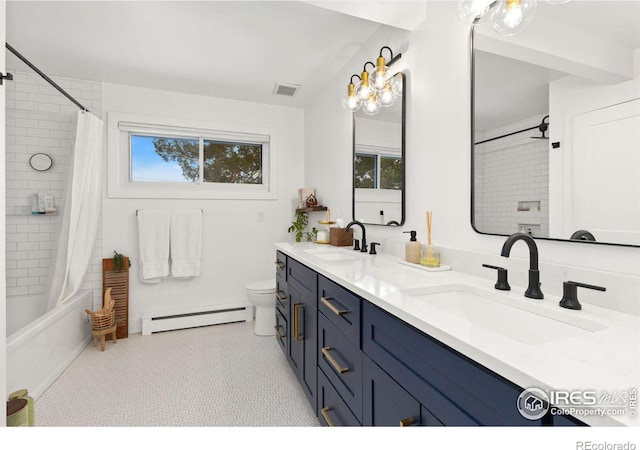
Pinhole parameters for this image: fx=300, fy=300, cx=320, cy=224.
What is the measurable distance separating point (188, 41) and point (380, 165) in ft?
5.30

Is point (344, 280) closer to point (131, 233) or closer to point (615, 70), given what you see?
point (615, 70)

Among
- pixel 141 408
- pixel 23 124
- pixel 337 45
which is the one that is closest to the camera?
pixel 141 408

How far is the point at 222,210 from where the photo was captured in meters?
3.17

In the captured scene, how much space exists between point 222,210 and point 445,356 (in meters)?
2.84

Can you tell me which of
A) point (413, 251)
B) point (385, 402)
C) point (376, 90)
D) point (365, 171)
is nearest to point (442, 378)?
point (385, 402)

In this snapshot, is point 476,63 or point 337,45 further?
point 337,45

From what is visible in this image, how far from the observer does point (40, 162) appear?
2596mm

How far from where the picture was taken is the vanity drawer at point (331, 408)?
1.20m

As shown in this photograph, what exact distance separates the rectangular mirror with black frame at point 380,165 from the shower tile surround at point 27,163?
2.51 metres

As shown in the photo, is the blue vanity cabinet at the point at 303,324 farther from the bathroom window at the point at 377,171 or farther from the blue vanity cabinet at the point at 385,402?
the bathroom window at the point at 377,171

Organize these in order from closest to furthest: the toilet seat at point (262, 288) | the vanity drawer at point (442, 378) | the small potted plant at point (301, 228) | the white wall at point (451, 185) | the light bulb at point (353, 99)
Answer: the vanity drawer at point (442, 378) → the white wall at point (451, 185) → the light bulb at point (353, 99) → the toilet seat at point (262, 288) → the small potted plant at point (301, 228)

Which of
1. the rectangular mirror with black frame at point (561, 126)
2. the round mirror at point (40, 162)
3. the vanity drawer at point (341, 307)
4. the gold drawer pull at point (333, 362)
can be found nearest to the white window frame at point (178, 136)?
the round mirror at point (40, 162)

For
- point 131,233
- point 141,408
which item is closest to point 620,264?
point 141,408

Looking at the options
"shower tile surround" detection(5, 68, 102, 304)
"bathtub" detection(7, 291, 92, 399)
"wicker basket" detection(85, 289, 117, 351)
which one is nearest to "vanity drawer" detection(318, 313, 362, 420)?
"bathtub" detection(7, 291, 92, 399)
